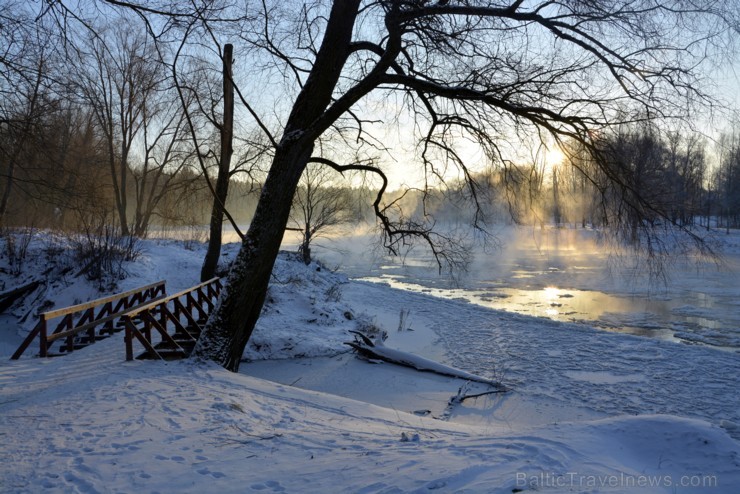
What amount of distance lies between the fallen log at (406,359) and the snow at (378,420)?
0.23 meters

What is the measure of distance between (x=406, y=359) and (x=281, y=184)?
571 cm

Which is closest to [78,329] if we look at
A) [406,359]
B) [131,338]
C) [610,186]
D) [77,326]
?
[77,326]

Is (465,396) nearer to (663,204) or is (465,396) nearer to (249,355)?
(663,204)

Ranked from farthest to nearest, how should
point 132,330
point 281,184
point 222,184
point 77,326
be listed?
1. point 222,184
2. point 77,326
3. point 132,330
4. point 281,184

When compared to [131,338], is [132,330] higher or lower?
higher

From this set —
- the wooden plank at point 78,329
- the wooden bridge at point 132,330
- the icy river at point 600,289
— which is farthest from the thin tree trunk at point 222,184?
the icy river at point 600,289

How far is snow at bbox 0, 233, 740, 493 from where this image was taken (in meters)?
3.73

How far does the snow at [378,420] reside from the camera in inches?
147

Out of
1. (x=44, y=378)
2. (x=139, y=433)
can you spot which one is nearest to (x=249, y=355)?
(x=44, y=378)

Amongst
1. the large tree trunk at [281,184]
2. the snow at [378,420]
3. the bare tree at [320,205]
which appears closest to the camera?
the snow at [378,420]

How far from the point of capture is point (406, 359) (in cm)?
1112

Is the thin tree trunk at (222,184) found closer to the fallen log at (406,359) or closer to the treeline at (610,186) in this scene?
the fallen log at (406,359)

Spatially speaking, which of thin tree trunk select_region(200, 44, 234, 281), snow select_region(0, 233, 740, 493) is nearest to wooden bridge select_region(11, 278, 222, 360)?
snow select_region(0, 233, 740, 493)

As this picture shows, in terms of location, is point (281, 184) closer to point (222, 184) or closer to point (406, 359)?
point (406, 359)
